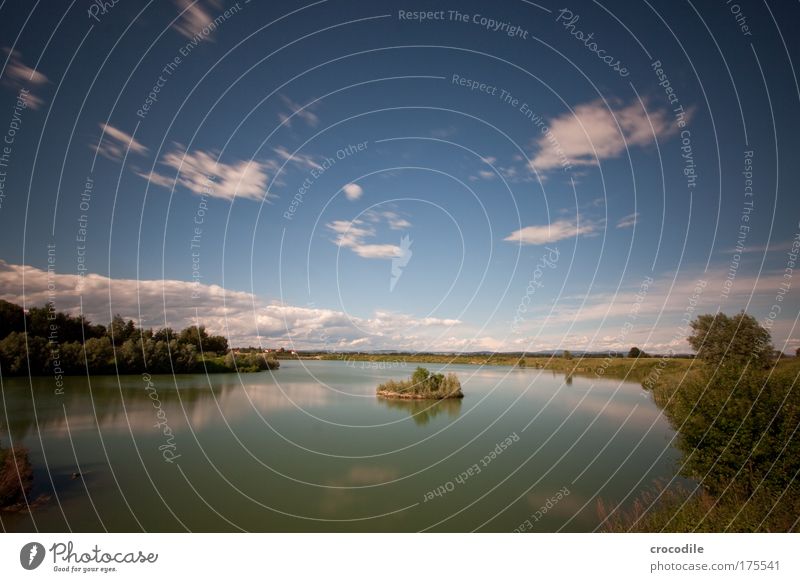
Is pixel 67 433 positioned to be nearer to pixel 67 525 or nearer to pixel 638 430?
pixel 67 525

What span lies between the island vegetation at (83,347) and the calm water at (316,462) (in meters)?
2.55

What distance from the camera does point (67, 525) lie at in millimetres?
8383

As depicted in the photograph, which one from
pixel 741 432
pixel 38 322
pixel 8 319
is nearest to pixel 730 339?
pixel 741 432

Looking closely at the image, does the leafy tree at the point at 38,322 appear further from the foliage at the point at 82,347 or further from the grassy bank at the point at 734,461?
the grassy bank at the point at 734,461

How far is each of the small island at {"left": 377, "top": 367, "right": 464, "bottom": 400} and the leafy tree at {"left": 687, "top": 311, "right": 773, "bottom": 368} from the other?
54.6 feet

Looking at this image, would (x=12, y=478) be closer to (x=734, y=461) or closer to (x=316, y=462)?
(x=316, y=462)

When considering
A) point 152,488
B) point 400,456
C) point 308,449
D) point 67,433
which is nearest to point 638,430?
point 400,456

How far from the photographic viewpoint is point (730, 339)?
81.7ft

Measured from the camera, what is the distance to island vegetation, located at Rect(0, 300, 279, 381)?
76.7 ft

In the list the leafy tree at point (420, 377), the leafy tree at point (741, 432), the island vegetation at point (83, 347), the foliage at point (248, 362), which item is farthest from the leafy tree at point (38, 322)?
the leafy tree at point (741, 432)
